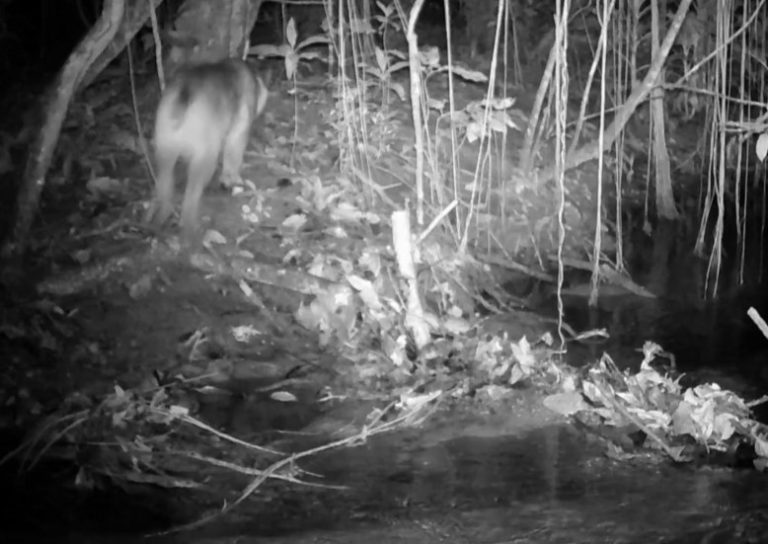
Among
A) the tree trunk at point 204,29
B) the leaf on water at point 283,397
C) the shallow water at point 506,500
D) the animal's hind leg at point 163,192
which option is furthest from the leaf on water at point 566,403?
the tree trunk at point 204,29

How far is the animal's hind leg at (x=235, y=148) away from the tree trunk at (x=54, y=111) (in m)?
1.33

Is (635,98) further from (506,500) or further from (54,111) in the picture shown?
(506,500)

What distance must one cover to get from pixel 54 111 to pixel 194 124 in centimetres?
86

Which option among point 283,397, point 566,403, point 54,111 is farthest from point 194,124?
point 566,403

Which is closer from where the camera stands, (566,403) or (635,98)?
(566,403)

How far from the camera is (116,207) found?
6.05 m

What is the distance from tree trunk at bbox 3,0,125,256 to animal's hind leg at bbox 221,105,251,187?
1329 mm

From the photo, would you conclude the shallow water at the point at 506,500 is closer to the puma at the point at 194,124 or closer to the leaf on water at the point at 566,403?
the leaf on water at the point at 566,403

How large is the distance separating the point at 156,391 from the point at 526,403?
5.70 feet

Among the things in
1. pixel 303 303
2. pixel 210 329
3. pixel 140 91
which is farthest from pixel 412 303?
pixel 140 91

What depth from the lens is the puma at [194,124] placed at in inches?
220

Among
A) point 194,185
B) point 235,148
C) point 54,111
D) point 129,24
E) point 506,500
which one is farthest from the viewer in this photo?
point 235,148

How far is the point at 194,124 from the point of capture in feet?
18.6

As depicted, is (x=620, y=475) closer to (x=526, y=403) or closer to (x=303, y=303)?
(x=526, y=403)
